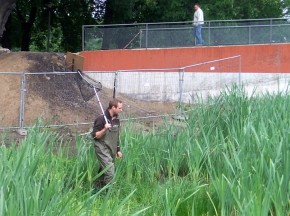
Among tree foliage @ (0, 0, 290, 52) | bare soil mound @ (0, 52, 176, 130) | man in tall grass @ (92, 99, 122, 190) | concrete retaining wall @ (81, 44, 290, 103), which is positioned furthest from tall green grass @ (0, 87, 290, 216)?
tree foliage @ (0, 0, 290, 52)

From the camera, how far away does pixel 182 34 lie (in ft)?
64.9

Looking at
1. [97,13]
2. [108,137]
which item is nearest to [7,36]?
[97,13]

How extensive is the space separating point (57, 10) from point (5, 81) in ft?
54.6

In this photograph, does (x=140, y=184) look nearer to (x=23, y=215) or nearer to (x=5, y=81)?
(x=23, y=215)

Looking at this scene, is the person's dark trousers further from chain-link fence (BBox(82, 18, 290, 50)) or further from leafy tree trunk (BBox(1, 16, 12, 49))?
leafy tree trunk (BBox(1, 16, 12, 49))

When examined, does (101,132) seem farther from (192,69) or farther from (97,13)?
(97,13)

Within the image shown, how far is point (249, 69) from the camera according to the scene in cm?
1866

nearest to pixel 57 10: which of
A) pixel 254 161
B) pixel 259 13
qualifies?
pixel 259 13

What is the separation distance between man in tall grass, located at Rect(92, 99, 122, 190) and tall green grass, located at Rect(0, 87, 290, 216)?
0.38 ft

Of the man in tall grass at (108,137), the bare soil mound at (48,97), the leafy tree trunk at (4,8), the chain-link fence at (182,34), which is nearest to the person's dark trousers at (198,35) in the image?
the chain-link fence at (182,34)

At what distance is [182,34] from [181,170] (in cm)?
1337

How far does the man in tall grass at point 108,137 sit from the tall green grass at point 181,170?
0.12m

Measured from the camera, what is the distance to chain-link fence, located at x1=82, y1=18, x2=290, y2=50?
1917cm

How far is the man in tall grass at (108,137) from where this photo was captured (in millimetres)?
6848
